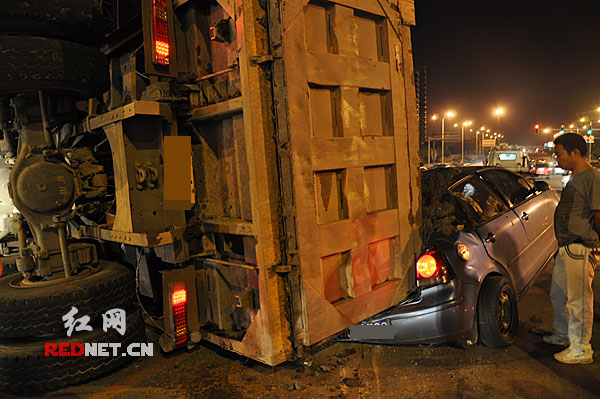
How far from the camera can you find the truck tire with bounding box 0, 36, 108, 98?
3.10m

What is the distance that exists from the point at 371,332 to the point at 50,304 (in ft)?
8.31

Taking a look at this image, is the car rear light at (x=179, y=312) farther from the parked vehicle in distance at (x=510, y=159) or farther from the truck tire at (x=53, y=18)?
the parked vehicle in distance at (x=510, y=159)

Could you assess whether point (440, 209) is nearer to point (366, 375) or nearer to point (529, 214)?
point (366, 375)

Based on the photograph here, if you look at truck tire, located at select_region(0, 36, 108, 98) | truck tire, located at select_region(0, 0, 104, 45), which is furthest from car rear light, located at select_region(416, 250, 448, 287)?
truck tire, located at select_region(0, 0, 104, 45)

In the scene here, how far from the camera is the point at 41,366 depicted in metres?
3.18

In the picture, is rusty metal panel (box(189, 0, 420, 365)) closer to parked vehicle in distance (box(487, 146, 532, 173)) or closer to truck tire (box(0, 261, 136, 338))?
truck tire (box(0, 261, 136, 338))

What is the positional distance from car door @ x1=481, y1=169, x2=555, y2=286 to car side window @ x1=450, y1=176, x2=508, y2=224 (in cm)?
21

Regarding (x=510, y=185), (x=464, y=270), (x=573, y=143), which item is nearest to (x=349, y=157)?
(x=464, y=270)

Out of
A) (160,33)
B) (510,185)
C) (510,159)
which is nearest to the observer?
(160,33)

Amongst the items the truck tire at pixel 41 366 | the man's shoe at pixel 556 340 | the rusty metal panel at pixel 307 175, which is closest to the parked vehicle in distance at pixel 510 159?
the man's shoe at pixel 556 340

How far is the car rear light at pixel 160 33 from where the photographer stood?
9.56 ft

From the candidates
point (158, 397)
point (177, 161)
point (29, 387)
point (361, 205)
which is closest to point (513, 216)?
point (361, 205)

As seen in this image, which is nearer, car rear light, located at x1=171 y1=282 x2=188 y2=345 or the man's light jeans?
car rear light, located at x1=171 y1=282 x2=188 y2=345

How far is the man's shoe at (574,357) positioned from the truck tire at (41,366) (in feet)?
12.6
